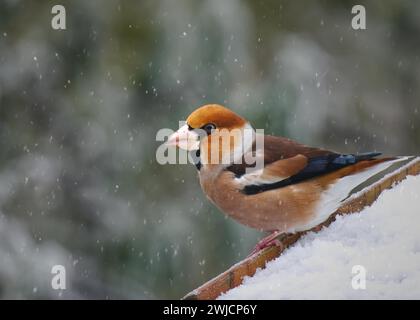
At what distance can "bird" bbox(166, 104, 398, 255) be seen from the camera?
6.97 feet

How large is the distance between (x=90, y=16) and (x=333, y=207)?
1099 millimetres

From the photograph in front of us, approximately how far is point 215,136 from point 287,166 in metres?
0.21

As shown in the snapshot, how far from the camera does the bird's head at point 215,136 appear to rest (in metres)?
2.16

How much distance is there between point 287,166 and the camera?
7.07ft

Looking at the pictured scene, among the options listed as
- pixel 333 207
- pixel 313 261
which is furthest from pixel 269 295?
pixel 333 207

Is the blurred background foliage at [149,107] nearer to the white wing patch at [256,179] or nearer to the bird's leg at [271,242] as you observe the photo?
the bird's leg at [271,242]

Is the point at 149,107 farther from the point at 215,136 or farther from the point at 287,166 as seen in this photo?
the point at 287,166

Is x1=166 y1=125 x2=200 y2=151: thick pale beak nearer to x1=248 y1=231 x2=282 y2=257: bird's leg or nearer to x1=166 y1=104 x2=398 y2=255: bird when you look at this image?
x1=166 y1=104 x2=398 y2=255: bird

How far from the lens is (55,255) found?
277cm

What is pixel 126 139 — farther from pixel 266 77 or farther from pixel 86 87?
pixel 266 77

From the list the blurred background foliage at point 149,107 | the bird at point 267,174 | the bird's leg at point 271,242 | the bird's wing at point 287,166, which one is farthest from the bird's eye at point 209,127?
the blurred background foliage at point 149,107

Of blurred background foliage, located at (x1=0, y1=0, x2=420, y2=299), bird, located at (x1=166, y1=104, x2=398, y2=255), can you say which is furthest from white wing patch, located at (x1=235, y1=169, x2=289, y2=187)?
blurred background foliage, located at (x1=0, y1=0, x2=420, y2=299)

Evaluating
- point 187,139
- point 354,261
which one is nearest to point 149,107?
point 187,139

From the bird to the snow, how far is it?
0.07 meters
